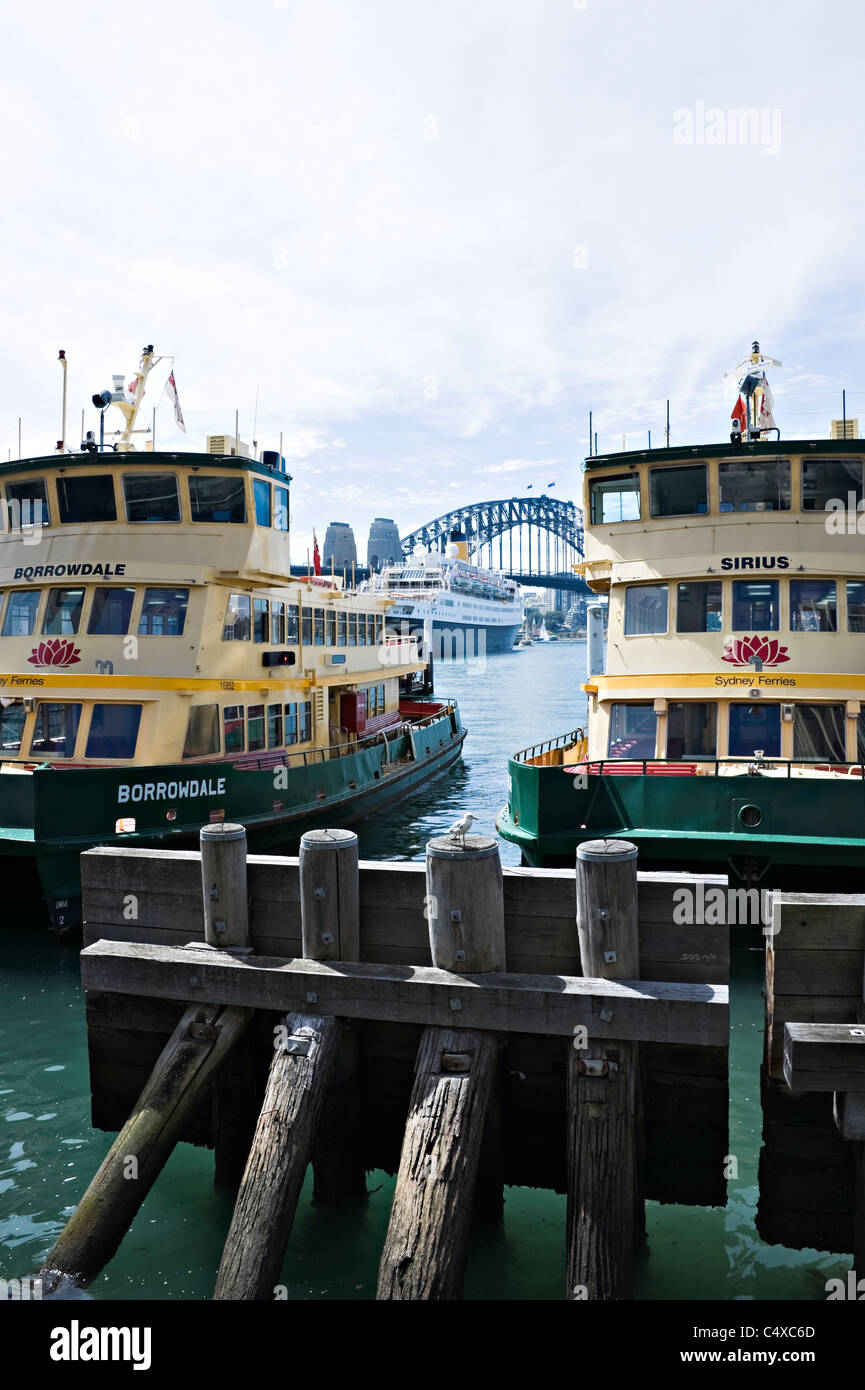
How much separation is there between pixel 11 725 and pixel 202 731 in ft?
10.4

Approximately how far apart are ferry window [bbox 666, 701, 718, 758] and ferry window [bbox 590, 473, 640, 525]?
10.1 ft

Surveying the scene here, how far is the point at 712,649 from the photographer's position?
1282 centimetres

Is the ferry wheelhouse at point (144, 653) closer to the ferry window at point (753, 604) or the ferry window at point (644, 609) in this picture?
the ferry window at point (644, 609)

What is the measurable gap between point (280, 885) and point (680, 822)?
20.2 feet

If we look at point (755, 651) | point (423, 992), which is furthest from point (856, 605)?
point (423, 992)

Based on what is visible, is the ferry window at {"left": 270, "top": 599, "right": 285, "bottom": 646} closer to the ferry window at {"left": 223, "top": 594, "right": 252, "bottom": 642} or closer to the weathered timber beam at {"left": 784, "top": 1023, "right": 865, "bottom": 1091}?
the ferry window at {"left": 223, "top": 594, "right": 252, "bottom": 642}

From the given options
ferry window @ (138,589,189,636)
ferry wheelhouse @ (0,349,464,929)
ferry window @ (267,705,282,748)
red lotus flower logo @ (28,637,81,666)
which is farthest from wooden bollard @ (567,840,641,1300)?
ferry window @ (267,705,282,748)

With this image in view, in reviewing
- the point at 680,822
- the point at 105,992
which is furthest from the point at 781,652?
the point at 105,992

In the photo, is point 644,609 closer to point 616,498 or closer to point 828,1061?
point 616,498

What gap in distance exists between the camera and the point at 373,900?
6289mm

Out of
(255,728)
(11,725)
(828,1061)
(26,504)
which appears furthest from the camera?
(255,728)

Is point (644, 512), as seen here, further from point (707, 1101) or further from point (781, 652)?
point (707, 1101)

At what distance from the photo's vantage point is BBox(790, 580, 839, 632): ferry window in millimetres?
12656

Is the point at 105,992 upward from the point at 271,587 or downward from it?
downward
